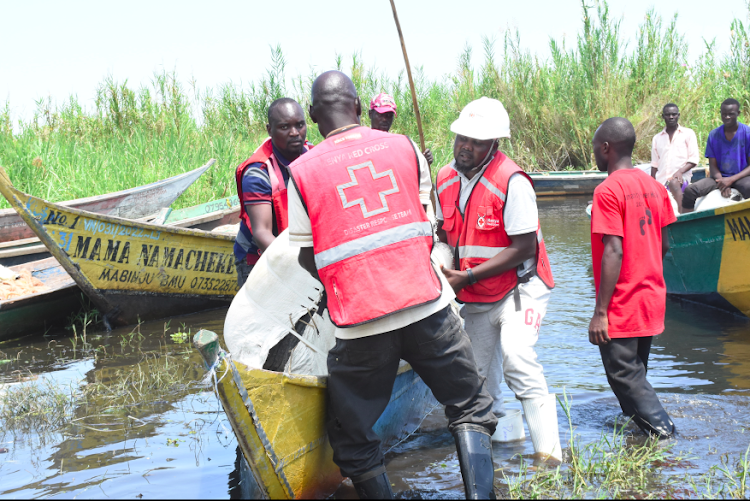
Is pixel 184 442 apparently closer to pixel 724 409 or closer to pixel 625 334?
pixel 625 334

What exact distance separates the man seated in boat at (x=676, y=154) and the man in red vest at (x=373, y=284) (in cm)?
650

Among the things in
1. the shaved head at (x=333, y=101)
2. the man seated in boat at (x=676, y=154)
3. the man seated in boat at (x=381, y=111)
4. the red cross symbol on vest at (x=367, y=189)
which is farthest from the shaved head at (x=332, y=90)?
the man seated in boat at (x=676, y=154)

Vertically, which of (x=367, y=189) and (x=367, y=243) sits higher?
(x=367, y=189)

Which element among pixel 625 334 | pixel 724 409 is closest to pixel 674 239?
pixel 724 409

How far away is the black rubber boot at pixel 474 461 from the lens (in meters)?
2.72

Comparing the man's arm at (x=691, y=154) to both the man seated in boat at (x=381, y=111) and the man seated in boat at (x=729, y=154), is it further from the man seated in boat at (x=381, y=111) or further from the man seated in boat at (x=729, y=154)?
the man seated in boat at (x=381, y=111)

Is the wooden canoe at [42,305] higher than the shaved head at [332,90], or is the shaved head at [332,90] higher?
the shaved head at [332,90]

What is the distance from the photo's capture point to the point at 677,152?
8320 mm

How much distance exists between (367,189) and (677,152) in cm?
702

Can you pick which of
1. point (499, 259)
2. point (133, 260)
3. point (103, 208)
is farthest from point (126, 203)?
point (499, 259)

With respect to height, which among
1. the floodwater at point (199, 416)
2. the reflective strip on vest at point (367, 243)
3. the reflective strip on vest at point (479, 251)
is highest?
the reflective strip on vest at point (367, 243)

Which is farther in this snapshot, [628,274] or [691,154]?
[691,154]

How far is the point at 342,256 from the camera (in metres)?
2.50

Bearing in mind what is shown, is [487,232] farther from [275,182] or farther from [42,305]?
[42,305]
